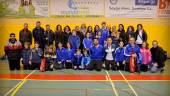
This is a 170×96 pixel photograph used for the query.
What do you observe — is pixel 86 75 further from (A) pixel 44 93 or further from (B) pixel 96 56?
(A) pixel 44 93

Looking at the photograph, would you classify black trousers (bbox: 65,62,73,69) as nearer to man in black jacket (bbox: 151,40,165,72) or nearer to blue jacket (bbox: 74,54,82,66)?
blue jacket (bbox: 74,54,82,66)

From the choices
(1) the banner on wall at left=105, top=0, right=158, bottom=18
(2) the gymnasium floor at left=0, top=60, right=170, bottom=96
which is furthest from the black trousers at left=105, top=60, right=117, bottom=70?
(1) the banner on wall at left=105, top=0, right=158, bottom=18

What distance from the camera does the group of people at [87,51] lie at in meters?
9.99

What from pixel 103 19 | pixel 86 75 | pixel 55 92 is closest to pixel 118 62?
pixel 86 75

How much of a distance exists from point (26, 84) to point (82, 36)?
324cm

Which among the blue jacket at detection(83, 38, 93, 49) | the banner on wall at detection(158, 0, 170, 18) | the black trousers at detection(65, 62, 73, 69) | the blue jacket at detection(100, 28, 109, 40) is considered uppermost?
the banner on wall at detection(158, 0, 170, 18)

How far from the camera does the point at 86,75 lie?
927 cm

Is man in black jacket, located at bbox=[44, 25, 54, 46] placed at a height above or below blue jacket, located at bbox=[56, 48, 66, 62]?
above

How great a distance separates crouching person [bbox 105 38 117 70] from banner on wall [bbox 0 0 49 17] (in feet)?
9.99

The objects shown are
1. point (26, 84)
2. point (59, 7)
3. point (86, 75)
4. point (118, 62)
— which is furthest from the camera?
point (59, 7)

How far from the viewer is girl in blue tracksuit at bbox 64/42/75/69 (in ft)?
33.8

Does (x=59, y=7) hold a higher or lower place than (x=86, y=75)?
higher

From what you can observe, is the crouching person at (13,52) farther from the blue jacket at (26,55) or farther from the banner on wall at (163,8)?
the banner on wall at (163,8)

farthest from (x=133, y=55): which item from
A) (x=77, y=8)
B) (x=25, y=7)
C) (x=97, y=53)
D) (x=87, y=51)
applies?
(x=25, y=7)
